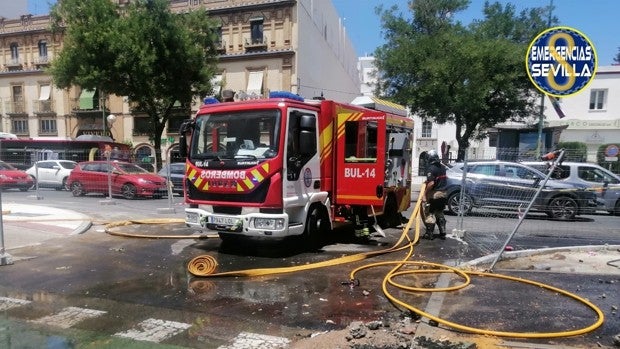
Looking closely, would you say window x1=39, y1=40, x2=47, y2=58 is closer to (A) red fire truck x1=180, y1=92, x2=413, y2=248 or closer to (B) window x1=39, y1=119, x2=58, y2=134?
(B) window x1=39, y1=119, x2=58, y2=134

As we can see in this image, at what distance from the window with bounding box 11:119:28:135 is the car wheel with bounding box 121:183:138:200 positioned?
28.6m

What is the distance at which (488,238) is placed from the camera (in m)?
9.14

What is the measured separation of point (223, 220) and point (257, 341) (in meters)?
3.29

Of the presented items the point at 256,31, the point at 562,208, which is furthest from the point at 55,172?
the point at 562,208

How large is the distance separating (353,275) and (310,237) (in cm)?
178

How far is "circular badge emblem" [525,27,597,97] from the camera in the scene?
7801 millimetres

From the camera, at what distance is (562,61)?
26.5 ft

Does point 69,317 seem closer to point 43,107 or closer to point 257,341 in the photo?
point 257,341

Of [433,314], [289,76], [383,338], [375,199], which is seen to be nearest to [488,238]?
[375,199]

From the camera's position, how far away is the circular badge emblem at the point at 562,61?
7.80 meters

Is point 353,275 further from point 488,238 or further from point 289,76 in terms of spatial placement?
point 289,76

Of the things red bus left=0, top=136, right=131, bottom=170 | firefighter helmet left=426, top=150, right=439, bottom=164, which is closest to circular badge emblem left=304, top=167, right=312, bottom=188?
firefighter helmet left=426, top=150, right=439, bottom=164

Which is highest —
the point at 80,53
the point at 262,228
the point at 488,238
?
the point at 80,53

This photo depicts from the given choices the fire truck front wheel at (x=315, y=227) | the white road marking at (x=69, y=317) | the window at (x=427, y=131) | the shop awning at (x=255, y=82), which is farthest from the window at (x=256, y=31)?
the white road marking at (x=69, y=317)
